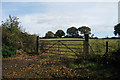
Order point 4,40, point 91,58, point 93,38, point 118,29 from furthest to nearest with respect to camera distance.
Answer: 1. point 4,40
2. point 93,38
3. point 91,58
4. point 118,29

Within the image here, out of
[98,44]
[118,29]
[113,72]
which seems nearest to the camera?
[113,72]

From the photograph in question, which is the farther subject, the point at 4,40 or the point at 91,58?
the point at 4,40

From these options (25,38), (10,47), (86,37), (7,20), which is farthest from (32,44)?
(86,37)

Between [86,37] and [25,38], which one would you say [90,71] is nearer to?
[86,37]

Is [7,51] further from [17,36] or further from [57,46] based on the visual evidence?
[57,46]

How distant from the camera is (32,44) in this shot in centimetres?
1174

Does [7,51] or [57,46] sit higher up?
[57,46]

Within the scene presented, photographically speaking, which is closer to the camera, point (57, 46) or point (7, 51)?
point (7, 51)

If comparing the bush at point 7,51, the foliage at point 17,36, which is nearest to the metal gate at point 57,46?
the foliage at point 17,36

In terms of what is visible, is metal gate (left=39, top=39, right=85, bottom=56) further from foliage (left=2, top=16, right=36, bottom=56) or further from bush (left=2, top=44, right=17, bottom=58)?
bush (left=2, top=44, right=17, bottom=58)

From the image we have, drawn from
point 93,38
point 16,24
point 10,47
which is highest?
point 16,24

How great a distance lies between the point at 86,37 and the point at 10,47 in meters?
6.19

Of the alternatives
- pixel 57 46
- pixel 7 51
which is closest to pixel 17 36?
pixel 7 51

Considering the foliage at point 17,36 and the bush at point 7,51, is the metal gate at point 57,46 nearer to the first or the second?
the foliage at point 17,36
